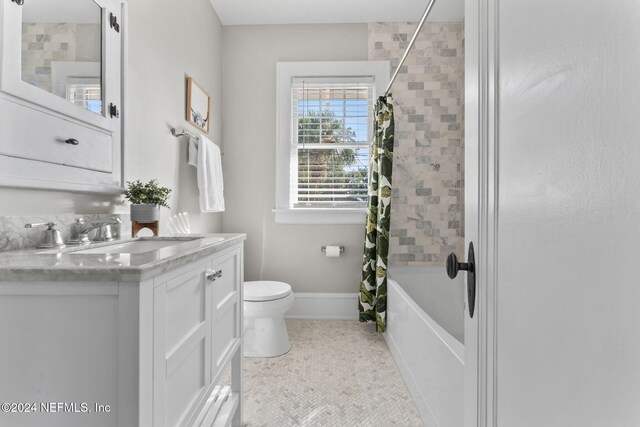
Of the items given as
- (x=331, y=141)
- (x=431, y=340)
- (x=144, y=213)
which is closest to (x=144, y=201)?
(x=144, y=213)

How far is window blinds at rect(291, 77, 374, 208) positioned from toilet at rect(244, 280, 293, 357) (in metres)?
0.97

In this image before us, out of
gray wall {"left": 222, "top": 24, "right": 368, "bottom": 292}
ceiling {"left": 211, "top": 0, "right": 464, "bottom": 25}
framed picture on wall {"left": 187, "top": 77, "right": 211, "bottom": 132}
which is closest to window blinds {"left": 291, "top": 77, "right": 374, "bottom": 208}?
gray wall {"left": 222, "top": 24, "right": 368, "bottom": 292}

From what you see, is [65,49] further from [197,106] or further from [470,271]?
[470,271]

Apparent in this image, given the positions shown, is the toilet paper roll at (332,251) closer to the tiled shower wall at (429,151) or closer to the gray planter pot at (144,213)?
the tiled shower wall at (429,151)

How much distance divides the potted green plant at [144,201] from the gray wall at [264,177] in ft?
4.58

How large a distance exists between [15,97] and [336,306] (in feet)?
8.06

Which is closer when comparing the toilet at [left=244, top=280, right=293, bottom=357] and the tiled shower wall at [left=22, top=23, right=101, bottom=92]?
the tiled shower wall at [left=22, top=23, right=101, bottom=92]

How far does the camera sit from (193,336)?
95 cm

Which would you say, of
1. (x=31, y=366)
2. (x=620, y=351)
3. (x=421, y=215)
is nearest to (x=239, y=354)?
(x=31, y=366)

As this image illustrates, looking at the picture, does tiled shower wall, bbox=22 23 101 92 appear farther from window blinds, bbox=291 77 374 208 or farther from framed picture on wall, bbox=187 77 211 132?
window blinds, bbox=291 77 374 208

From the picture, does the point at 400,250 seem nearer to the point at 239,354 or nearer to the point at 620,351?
the point at 239,354

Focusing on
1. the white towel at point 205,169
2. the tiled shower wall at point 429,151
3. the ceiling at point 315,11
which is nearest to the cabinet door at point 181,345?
the tiled shower wall at point 429,151

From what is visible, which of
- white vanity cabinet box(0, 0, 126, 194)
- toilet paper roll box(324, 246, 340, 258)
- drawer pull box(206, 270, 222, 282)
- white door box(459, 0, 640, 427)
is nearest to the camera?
white door box(459, 0, 640, 427)

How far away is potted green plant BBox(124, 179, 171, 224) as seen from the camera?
1438mm
